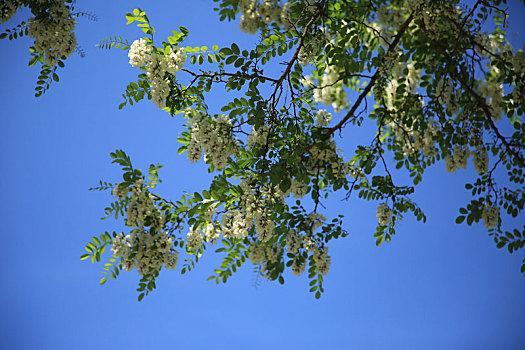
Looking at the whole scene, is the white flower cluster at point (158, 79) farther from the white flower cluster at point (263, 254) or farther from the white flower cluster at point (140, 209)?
the white flower cluster at point (263, 254)

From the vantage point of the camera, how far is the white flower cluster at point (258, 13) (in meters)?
2.43

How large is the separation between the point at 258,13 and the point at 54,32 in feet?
4.16

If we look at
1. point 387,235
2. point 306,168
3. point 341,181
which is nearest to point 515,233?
point 387,235

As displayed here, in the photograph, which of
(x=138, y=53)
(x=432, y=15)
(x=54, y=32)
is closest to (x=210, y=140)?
(x=138, y=53)

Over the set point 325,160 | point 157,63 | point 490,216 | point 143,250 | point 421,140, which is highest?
point 421,140

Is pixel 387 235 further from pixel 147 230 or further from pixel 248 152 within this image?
pixel 147 230

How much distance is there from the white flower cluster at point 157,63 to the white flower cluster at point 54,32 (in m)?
0.49

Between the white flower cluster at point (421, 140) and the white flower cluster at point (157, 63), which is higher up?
the white flower cluster at point (421, 140)

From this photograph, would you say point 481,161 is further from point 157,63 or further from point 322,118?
point 157,63

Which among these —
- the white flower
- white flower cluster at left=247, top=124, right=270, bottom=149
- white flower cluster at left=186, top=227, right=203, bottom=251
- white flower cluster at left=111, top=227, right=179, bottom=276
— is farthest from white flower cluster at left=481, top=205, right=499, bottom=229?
the white flower

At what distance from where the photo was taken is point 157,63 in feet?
8.23

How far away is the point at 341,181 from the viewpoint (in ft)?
10.4

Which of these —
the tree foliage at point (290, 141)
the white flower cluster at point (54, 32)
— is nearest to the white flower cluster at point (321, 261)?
the tree foliage at point (290, 141)

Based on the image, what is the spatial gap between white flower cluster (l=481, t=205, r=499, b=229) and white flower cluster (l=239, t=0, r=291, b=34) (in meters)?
1.81
